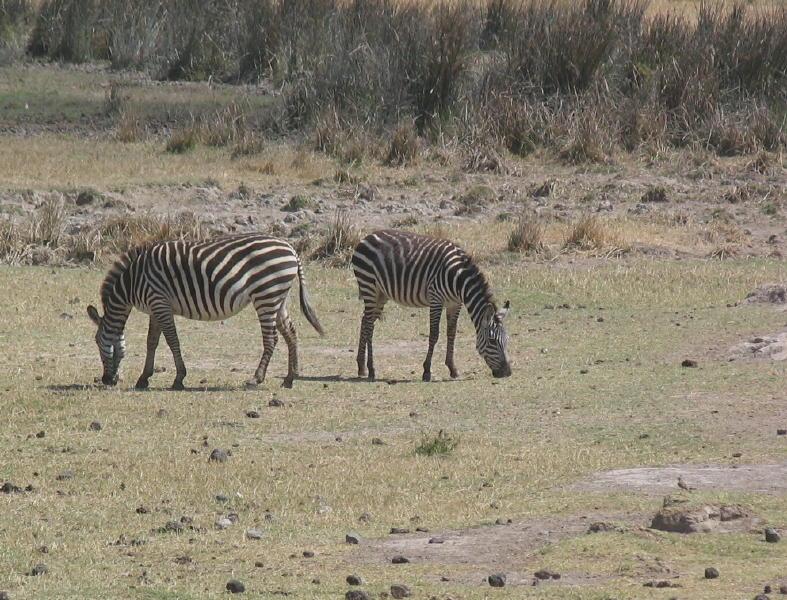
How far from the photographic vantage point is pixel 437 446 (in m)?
11.8

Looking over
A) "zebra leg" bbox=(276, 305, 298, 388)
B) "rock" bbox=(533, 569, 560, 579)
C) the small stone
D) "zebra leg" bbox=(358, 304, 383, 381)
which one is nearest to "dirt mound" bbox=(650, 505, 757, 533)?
"rock" bbox=(533, 569, 560, 579)

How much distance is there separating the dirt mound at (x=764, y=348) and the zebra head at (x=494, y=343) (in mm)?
2403

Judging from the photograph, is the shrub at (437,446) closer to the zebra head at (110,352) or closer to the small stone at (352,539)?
the small stone at (352,539)

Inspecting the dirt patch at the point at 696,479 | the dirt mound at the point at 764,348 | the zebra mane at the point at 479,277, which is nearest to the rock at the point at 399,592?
the dirt patch at the point at 696,479

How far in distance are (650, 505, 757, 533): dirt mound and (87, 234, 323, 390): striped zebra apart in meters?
6.15

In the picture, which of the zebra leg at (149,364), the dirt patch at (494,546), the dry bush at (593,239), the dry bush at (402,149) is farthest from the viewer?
the dry bush at (402,149)

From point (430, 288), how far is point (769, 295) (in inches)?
197

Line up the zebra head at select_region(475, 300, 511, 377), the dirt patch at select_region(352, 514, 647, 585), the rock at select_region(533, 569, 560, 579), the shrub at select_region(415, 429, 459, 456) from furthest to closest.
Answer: the zebra head at select_region(475, 300, 511, 377), the shrub at select_region(415, 429, 459, 456), the dirt patch at select_region(352, 514, 647, 585), the rock at select_region(533, 569, 560, 579)

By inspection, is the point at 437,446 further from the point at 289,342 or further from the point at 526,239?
the point at 526,239

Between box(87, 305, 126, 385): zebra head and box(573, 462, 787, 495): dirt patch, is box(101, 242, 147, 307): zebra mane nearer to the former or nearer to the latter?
box(87, 305, 126, 385): zebra head

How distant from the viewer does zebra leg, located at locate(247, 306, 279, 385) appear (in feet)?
48.7

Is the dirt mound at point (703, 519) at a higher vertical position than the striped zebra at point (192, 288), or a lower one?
higher

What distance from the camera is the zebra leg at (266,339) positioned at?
14831 millimetres

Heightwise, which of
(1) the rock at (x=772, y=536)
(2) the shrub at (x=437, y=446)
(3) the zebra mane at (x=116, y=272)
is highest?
(1) the rock at (x=772, y=536)
